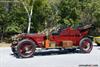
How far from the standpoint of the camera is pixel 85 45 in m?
17.5

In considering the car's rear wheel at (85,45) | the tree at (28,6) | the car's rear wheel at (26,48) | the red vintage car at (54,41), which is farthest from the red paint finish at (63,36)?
the tree at (28,6)

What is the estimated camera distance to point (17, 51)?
15766 millimetres

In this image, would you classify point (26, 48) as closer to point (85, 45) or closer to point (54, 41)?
point (54, 41)

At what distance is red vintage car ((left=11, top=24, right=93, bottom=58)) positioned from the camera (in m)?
15.9

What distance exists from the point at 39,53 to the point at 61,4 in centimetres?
1299

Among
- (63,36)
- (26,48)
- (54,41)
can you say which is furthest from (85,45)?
(26,48)

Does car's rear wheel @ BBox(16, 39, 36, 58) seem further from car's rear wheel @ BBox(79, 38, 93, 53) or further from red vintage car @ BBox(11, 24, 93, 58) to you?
car's rear wheel @ BBox(79, 38, 93, 53)

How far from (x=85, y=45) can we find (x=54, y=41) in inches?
71.9

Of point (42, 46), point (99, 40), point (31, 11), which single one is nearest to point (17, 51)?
point (42, 46)

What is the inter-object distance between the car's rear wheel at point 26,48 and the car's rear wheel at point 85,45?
2688 millimetres

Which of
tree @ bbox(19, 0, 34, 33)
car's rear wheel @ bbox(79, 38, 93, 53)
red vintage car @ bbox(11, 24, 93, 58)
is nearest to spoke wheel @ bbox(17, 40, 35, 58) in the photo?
red vintage car @ bbox(11, 24, 93, 58)

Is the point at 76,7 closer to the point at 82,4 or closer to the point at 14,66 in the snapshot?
the point at 82,4

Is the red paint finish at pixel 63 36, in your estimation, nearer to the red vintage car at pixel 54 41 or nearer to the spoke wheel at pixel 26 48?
the red vintage car at pixel 54 41

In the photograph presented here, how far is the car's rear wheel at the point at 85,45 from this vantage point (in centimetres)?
1733
